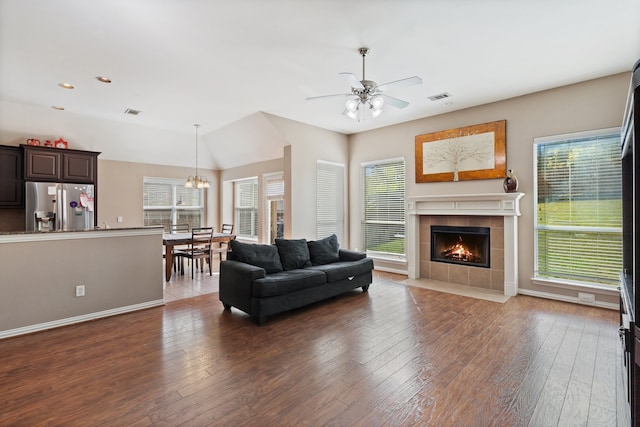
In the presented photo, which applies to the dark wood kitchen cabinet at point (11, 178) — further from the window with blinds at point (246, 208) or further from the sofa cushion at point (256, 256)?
the window with blinds at point (246, 208)

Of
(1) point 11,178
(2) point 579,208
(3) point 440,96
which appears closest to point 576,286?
(2) point 579,208

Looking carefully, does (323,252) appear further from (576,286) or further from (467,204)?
(576,286)

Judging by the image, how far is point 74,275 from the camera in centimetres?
364

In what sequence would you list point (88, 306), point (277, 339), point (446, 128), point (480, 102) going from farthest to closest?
point (446, 128)
point (480, 102)
point (88, 306)
point (277, 339)

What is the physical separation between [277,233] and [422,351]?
522cm

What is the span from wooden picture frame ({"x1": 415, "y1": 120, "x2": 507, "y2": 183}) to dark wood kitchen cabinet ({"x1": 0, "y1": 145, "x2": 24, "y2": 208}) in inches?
278

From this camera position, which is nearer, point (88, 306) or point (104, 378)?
point (104, 378)

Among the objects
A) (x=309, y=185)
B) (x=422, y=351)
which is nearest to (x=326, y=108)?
(x=309, y=185)

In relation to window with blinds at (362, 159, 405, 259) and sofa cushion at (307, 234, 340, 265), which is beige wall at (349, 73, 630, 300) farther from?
sofa cushion at (307, 234, 340, 265)

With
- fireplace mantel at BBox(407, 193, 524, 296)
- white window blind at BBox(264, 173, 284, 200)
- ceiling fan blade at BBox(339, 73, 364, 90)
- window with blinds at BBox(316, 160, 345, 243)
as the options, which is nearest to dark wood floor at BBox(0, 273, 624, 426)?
fireplace mantel at BBox(407, 193, 524, 296)

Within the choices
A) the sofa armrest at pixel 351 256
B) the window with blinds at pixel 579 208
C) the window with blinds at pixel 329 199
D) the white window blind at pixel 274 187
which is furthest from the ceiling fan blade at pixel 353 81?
the white window blind at pixel 274 187

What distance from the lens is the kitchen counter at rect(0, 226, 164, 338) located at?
329 cm

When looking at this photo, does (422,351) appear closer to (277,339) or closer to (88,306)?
(277,339)

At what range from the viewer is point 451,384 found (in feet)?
7.79
